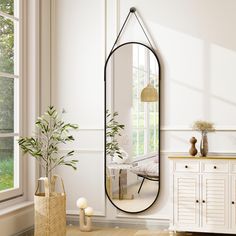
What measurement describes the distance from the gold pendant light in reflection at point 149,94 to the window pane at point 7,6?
1.62m

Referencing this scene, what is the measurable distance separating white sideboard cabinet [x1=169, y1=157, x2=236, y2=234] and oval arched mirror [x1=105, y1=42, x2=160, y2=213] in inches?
16.0

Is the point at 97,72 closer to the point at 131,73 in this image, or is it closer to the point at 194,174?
the point at 131,73

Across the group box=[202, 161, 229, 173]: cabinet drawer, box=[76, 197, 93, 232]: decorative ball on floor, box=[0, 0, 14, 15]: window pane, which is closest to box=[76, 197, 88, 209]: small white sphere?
box=[76, 197, 93, 232]: decorative ball on floor

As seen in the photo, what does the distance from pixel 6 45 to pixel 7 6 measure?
1.31ft

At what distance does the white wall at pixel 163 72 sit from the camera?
17.0ft

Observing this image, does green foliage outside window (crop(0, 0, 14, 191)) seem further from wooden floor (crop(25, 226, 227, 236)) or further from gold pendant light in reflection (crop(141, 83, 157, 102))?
gold pendant light in reflection (crop(141, 83, 157, 102))

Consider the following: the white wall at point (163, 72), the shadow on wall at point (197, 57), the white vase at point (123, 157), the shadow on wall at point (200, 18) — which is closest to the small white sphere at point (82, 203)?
the white wall at point (163, 72)

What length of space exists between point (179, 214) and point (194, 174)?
→ 432mm

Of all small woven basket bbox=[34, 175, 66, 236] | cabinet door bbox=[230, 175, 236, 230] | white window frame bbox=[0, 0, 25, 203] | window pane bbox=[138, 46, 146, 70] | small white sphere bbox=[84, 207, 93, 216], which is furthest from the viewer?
window pane bbox=[138, 46, 146, 70]

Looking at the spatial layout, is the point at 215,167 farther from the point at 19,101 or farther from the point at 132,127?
the point at 19,101

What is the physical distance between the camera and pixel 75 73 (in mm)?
5637

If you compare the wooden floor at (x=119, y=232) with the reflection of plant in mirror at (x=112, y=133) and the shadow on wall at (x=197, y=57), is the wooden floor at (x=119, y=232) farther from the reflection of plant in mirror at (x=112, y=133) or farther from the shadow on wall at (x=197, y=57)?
the shadow on wall at (x=197, y=57)

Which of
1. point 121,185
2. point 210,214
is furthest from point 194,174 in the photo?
point 121,185

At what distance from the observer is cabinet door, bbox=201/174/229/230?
15.8 ft
